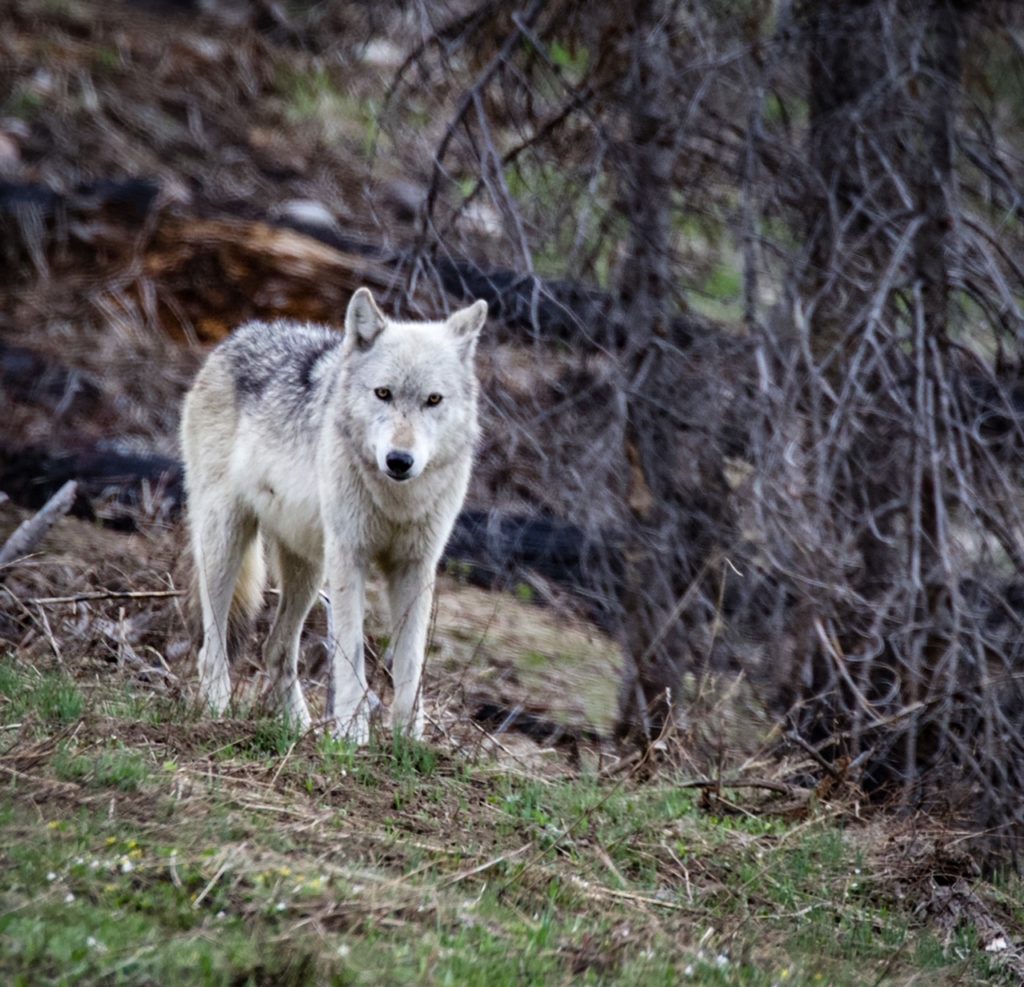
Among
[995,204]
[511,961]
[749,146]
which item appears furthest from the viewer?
[995,204]

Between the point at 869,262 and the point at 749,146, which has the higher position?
the point at 749,146

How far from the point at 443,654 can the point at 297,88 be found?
1275 centimetres

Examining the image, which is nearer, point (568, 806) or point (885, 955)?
point (885, 955)

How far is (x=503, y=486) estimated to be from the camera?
29.0ft

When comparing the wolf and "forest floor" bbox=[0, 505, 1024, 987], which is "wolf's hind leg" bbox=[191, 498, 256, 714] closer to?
the wolf

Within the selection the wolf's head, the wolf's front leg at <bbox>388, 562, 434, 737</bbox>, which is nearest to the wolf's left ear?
the wolf's head

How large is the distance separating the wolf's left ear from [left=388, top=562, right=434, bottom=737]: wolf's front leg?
116cm

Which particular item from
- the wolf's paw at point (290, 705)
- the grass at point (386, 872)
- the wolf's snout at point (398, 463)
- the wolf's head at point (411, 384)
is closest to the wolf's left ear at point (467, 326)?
the wolf's head at point (411, 384)

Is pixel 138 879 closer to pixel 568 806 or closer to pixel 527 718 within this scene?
pixel 568 806

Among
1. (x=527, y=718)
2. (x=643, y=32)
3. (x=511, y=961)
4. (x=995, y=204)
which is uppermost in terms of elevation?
(x=643, y=32)

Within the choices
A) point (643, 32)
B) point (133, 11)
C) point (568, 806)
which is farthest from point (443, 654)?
point (133, 11)

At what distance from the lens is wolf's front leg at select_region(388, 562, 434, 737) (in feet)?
22.2

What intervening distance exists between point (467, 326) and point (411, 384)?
1.72 feet

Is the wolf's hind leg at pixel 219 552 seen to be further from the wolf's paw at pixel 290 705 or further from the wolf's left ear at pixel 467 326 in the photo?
the wolf's left ear at pixel 467 326
